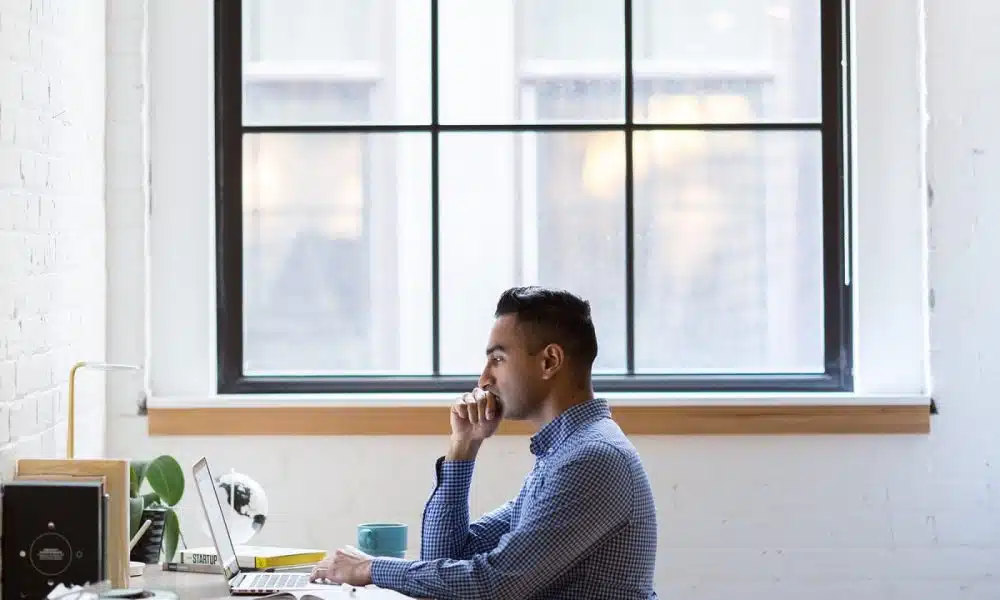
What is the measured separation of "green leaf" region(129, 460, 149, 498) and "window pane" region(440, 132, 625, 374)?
958 mm

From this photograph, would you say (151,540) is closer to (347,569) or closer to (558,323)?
(347,569)

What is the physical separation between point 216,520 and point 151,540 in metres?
0.23

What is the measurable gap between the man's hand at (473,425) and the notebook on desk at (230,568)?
0.40 m

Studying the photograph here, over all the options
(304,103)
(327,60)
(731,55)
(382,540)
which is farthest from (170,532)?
(731,55)

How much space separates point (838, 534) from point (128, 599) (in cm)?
192

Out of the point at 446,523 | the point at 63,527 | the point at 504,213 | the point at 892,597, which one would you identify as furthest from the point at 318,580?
the point at 892,597

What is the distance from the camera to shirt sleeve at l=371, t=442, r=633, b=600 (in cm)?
221

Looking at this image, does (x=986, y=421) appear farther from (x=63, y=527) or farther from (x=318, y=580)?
(x=63, y=527)

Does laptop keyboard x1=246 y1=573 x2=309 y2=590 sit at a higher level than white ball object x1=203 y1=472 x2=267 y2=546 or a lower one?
lower

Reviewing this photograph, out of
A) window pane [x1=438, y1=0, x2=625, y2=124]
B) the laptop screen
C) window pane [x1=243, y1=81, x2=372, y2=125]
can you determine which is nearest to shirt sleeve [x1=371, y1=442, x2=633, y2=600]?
the laptop screen

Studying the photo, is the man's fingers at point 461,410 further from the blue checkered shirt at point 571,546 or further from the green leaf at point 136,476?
the green leaf at point 136,476

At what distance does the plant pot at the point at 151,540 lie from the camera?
2699 mm

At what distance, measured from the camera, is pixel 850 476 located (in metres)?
3.36

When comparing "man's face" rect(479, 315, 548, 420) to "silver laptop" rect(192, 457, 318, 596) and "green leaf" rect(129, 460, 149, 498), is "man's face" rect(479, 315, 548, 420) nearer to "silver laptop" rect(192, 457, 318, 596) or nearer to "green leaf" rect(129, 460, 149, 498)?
"silver laptop" rect(192, 457, 318, 596)
